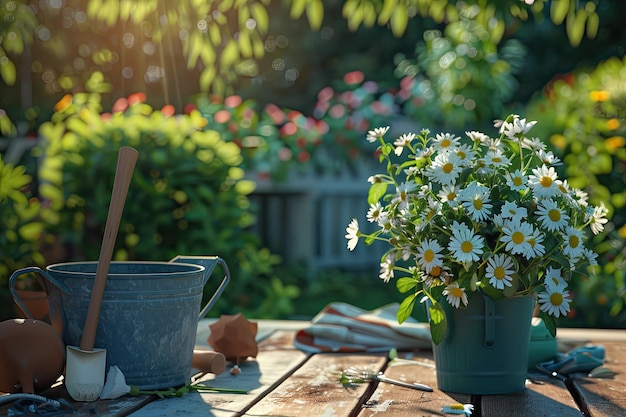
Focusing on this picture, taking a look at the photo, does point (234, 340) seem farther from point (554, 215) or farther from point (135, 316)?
point (554, 215)

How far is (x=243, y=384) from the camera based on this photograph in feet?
6.12

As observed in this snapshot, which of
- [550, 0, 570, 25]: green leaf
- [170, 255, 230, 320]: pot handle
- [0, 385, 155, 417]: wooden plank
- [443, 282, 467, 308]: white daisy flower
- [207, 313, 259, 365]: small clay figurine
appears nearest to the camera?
[0, 385, 155, 417]: wooden plank

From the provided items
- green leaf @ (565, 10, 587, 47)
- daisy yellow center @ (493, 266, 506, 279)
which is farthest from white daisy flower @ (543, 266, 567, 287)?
green leaf @ (565, 10, 587, 47)

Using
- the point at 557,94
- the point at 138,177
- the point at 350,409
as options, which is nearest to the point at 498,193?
the point at 350,409

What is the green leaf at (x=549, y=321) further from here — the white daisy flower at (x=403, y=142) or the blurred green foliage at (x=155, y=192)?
the blurred green foliage at (x=155, y=192)

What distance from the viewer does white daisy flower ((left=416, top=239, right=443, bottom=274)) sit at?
168 cm

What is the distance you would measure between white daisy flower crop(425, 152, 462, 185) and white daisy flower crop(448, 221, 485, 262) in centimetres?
10

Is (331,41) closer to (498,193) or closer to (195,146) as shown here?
(195,146)

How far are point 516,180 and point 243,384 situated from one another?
A: 0.72 m

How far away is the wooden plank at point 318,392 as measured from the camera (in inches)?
63.4

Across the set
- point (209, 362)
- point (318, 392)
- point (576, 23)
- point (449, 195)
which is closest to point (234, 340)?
point (209, 362)

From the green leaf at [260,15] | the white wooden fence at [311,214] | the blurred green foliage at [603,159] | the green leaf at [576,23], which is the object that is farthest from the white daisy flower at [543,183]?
the white wooden fence at [311,214]

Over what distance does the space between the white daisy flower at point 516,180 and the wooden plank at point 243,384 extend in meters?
0.65

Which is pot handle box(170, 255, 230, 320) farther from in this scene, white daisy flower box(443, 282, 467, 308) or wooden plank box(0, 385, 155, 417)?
white daisy flower box(443, 282, 467, 308)
